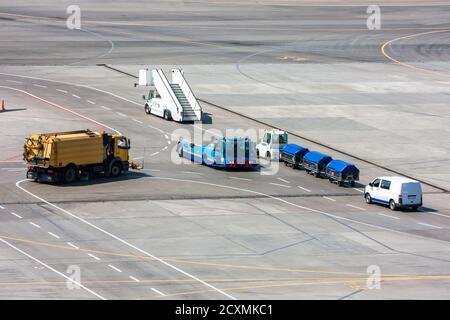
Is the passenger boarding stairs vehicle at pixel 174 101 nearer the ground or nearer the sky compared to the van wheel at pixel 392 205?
nearer the sky

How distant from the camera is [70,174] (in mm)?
69188

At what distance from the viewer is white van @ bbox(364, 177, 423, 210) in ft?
215

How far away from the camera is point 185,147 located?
79688mm

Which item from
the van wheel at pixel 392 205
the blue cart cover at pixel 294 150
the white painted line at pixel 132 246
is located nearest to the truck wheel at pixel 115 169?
the white painted line at pixel 132 246

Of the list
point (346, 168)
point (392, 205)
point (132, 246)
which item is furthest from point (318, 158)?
point (132, 246)

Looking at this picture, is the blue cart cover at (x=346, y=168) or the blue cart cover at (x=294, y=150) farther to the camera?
the blue cart cover at (x=294, y=150)

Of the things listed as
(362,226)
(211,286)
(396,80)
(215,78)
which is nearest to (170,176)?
(362,226)

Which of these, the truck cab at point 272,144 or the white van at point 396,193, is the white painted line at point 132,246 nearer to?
the white van at point 396,193

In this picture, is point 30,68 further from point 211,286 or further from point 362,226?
point 211,286

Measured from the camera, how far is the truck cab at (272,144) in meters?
80.4

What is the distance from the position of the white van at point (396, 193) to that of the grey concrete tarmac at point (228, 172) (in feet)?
4.07

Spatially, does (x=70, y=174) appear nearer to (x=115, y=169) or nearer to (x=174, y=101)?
(x=115, y=169)

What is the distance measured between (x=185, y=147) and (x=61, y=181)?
13.9m

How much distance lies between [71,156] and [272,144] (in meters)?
19.0
